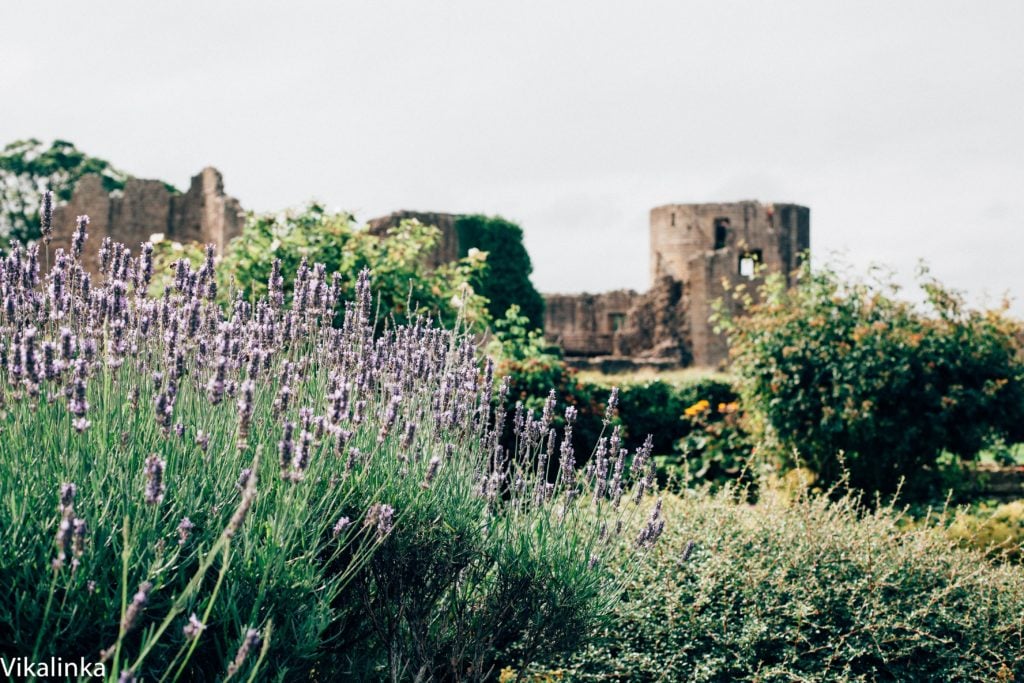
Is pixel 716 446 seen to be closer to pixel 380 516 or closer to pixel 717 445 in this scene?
pixel 717 445

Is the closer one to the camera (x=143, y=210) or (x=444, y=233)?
(x=444, y=233)

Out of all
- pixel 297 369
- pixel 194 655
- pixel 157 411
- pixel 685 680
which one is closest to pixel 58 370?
pixel 157 411

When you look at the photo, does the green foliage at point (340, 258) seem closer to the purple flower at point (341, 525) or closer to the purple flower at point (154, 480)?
the purple flower at point (341, 525)

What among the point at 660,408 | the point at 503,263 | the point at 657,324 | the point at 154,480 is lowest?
the point at 660,408

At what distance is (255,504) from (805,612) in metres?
3.08

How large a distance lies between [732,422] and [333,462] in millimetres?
8552

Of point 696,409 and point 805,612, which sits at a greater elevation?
point 696,409

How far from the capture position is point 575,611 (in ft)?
12.1

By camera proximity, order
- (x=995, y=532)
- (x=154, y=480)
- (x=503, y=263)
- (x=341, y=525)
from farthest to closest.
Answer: (x=503, y=263)
(x=995, y=532)
(x=341, y=525)
(x=154, y=480)

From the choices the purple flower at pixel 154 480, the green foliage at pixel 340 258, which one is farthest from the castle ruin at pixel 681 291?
the purple flower at pixel 154 480

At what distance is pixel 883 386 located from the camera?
9430 millimetres

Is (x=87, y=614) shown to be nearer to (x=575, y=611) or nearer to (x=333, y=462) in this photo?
(x=333, y=462)

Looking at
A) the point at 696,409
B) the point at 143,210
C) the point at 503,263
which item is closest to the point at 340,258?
the point at 696,409

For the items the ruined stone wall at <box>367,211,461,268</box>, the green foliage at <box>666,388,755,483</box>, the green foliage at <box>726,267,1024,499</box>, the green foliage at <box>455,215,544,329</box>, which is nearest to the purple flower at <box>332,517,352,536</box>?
the green foliage at <box>726,267,1024,499</box>
